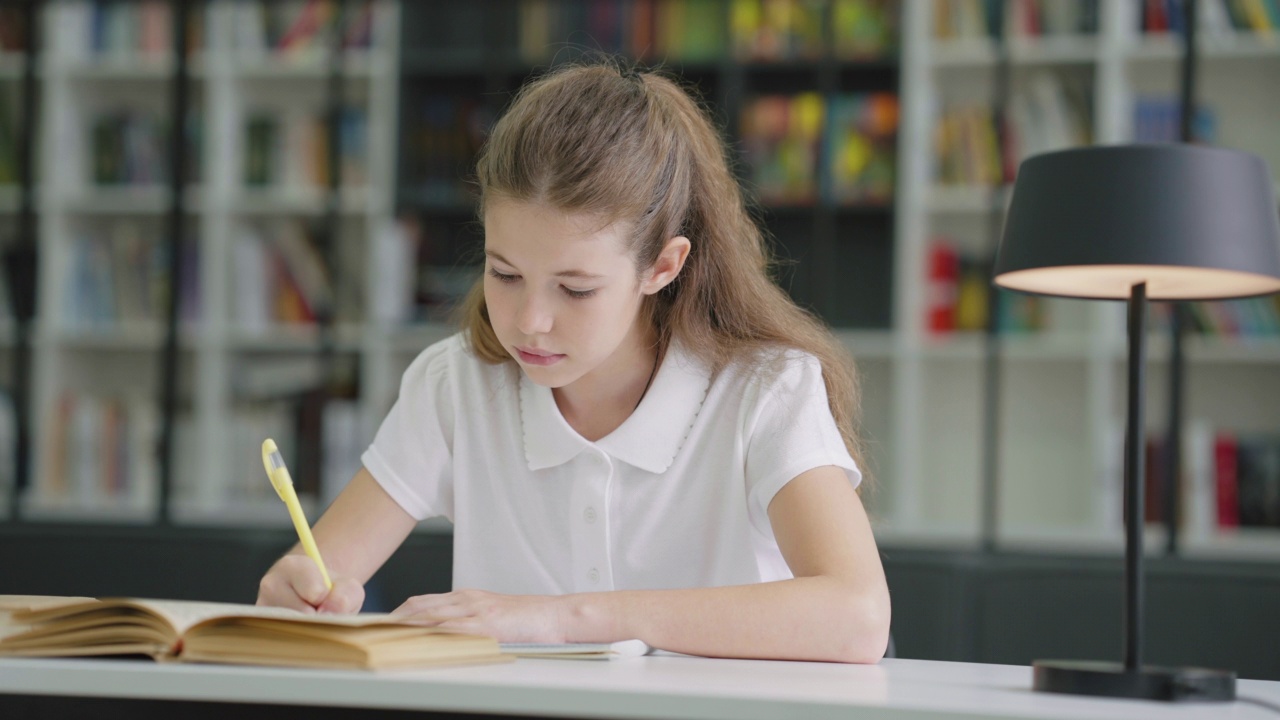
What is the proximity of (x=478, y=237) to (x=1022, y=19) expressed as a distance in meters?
1.64

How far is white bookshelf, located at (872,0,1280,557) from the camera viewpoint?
11.9 feet

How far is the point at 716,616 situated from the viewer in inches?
43.6

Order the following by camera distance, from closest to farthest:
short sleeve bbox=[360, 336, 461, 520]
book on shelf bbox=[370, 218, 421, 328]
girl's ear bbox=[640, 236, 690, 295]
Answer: girl's ear bbox=[640, 236, 690, 295] → short sleeve bbox=[360, 336, 461, 520] → book on shelf bbox=[370, 218, 421, 328]

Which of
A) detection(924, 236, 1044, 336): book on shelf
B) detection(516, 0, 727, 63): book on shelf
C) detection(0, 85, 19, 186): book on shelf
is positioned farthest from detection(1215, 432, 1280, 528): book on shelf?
detection(0, 85, 19, 186): book on shelf

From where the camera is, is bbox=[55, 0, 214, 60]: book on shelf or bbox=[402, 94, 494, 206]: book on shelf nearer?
bbox=[402, 94, 494, 206]: book on shelf

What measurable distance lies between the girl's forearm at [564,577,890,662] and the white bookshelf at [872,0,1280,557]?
247 cm

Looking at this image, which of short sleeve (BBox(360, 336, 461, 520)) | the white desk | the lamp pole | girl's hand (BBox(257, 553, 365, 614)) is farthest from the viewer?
short sleeve (BBox(360, 336, 461, 520))

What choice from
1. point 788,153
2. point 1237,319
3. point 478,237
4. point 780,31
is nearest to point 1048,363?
point 1237,319

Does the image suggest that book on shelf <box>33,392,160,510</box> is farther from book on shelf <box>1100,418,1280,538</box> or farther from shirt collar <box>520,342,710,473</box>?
shirt collar <box>520,342,710,473</box>

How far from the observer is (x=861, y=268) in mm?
3994

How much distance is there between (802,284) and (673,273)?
2771 mm

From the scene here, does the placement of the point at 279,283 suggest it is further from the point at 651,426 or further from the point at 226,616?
the point at 226,616

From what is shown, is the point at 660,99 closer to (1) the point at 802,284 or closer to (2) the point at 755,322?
(2) the point at 755,322

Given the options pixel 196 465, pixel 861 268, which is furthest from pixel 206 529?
pixel 861 268
